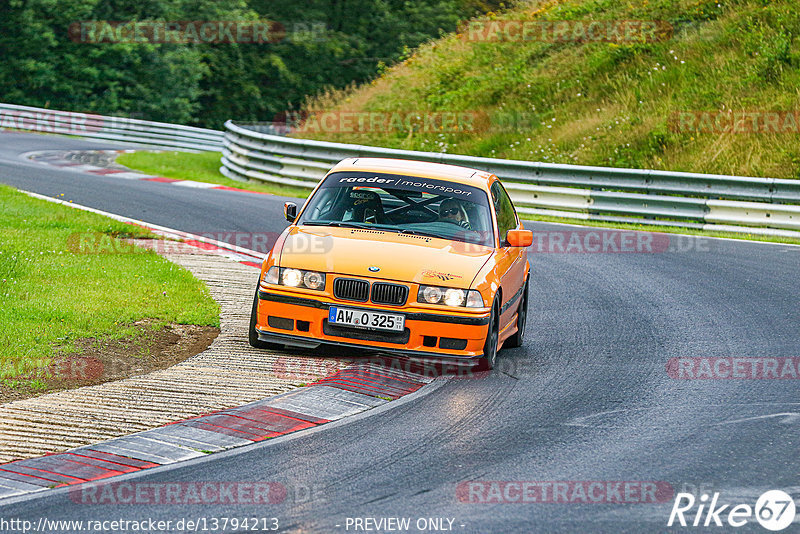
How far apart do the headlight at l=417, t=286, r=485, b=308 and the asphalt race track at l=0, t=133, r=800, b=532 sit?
64cm

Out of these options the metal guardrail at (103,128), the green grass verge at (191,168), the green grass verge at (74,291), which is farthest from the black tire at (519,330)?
the metal guardrail at (103,128)

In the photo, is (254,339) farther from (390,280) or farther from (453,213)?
(453,213)

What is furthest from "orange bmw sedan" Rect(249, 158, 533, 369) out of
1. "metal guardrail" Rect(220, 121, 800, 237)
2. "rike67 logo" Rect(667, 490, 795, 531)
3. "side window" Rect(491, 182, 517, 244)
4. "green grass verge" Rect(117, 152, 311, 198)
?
"green grass verge" Rect(117, 152, 311, 198)

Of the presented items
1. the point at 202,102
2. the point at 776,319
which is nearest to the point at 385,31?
the point at 202,102

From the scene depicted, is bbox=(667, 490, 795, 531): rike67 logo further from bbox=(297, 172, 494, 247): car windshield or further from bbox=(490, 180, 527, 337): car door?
bbox=(297, 172, 494, 247): car windshield

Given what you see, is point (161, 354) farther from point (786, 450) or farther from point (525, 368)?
point (786, 450)

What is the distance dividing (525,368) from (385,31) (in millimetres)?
52540

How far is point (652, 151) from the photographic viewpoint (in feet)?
78.7

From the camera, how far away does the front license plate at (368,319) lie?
869cm

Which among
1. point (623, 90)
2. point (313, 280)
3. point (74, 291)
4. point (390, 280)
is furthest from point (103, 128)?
point (390, 280)

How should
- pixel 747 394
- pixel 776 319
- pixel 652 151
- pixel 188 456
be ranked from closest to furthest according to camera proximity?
1. pixel 188 456
2. pixel 747 394
3. pixel 776 319
4. pixel 652 151

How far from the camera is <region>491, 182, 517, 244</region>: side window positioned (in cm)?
1020

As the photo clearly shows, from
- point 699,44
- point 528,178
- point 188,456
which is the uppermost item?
point 699,44

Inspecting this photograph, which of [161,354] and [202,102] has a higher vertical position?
[202,102]
